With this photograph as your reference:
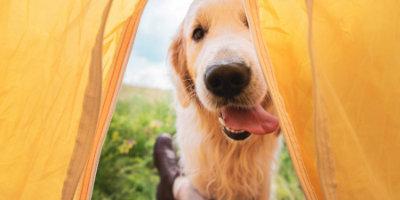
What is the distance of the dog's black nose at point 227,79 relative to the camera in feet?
4.79

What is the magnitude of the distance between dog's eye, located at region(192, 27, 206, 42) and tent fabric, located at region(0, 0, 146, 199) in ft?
2.86

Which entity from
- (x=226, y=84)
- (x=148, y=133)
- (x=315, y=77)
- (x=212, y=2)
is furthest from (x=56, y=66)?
(x=148, y=133)

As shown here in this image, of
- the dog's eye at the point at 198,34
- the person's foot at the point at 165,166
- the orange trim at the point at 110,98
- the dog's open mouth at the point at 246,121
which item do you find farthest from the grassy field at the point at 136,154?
the orange trim at the point at 110,98

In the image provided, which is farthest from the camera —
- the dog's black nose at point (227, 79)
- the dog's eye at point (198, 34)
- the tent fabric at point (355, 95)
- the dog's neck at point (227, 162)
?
the dog's neck at point (227, 162)

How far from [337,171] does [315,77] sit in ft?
0.72

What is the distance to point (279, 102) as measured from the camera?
1.10 m

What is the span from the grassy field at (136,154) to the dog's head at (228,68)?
1.04 meters

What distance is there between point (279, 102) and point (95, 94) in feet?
1.54

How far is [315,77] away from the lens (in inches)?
37.5

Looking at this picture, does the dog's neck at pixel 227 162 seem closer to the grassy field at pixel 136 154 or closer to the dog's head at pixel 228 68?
the dog's head at pixel 228 68

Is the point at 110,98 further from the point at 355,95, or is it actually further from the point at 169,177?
the point at 169,177

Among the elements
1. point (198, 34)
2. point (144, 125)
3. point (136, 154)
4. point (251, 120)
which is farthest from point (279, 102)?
point (144, 125)

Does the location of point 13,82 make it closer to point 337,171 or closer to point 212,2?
point 337,171

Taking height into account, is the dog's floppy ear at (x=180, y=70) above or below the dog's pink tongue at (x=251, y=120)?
above
